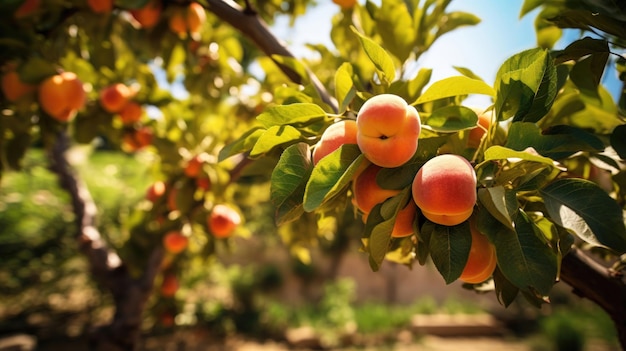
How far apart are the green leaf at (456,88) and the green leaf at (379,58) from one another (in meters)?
0.06

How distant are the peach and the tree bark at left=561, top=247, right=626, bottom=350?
1263mm

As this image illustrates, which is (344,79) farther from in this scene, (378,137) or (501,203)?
(501,203)

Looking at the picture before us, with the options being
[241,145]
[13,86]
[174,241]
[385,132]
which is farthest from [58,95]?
[385,132]

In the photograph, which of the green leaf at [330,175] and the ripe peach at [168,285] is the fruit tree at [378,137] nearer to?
the green leaf at [330,175]

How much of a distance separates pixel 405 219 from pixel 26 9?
107cm

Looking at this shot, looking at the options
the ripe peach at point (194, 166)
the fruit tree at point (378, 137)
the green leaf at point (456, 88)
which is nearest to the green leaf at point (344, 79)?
the fruit tree at point (378, 137)

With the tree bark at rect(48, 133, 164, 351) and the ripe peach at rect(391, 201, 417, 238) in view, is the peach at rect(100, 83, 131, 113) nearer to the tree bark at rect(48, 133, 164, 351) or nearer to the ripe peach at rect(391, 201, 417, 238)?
the tree bark at rect(48, 133, 164, 351)

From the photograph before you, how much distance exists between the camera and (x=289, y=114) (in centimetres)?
52

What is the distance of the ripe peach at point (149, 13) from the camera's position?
108 centimetres

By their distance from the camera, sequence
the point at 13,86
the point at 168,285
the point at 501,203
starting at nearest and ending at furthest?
the point at 501,203, the point at 13,86, the point at 168,285

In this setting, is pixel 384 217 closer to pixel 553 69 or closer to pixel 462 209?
pixel 462 209

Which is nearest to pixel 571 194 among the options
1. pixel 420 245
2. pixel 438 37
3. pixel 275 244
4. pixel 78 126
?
pixel 420 245

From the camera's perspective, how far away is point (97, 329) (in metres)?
1.31

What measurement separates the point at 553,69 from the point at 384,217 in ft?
0.88
